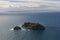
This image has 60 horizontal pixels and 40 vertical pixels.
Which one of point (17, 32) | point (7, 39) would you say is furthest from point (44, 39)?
point (17, 32)

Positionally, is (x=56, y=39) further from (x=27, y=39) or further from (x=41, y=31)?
(x=41, y=31)

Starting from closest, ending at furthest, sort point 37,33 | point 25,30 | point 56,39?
point 56,39 → point 37,33 → point 25,30

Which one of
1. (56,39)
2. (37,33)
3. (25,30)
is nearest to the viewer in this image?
(56,39)

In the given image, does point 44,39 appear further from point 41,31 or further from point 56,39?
point 41,31

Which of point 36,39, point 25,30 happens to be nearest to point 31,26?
point 25,30

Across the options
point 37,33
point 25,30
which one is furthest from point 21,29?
point 37,33

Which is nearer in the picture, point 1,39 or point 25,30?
point 1,39

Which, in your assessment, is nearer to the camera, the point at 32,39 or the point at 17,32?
the point at 32,39

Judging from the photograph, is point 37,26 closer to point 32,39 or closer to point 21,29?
point 21,29
